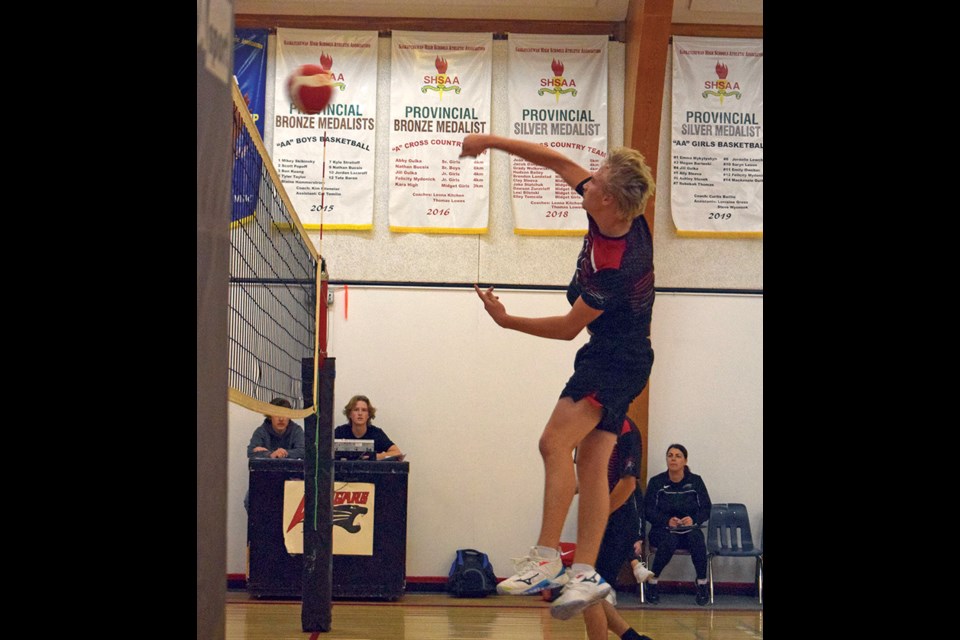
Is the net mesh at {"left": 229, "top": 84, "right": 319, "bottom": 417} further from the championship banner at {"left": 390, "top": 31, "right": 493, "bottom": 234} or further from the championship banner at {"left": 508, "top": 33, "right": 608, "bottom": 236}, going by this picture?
the championship banner at {"left": 508, "top": 33, "right": 608, "bottom": 236}

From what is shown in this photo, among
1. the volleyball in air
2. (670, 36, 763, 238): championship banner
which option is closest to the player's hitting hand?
the volleyball in air

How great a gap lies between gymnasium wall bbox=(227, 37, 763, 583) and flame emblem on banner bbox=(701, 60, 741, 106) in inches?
18.1

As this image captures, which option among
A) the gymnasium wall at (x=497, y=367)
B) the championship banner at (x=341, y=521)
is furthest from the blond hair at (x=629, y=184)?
the gymnasium wall at (x=497, y=367)

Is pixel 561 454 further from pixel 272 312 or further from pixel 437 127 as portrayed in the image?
pixel 437 127

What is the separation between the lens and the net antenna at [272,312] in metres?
5.31

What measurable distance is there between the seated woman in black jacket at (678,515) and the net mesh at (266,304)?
3939 mm

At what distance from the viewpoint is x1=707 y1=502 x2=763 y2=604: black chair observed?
9.53 m

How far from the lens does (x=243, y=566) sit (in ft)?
A: 32.4

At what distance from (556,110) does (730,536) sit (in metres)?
4.53

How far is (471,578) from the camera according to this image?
379 inches
